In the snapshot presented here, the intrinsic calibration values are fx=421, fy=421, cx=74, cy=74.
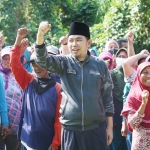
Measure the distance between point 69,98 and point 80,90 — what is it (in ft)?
0.48

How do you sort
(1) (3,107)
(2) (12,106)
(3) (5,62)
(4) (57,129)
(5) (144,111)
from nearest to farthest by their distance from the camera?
1. (5) (144,111)
2. (4) (57,129)
3. (1) (3,107)
4. (2) (12,106)
5. (3) (5,62)

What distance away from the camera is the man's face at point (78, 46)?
13.7 feet

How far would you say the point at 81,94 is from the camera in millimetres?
4074

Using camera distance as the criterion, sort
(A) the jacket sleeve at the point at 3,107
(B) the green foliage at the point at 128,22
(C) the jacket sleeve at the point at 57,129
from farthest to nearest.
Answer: (B) the green foliage at the point at 128,22
(A) the jacket sleeve at the point at 3,107
(C) the jacket sleeve at the point at 57,129

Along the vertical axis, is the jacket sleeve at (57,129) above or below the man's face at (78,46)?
below

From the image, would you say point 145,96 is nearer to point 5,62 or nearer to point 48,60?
point 48,60

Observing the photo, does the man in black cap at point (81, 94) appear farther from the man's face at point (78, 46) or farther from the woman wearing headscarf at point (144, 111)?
the woman wearing headscarf at point (144, 111)

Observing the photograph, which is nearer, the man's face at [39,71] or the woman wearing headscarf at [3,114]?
the man's face at [39,71]

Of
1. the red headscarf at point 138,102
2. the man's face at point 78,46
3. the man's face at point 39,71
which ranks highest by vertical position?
the man's face at point 78,46

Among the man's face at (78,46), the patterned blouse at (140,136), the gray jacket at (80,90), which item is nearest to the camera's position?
the gray jacket at (80,90)

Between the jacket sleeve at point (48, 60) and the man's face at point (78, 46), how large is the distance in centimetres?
14

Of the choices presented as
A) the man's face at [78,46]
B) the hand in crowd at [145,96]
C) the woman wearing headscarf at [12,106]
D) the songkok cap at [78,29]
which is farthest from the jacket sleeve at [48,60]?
the woman wearing headscarf at [12,106]

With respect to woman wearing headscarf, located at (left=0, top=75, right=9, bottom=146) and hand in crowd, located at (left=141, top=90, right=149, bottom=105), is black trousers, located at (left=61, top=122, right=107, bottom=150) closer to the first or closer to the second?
hand in crowd, located at (left=141, top=90, right=149, bottom=105)

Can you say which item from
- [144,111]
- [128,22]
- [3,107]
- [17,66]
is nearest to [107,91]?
[144,111]
